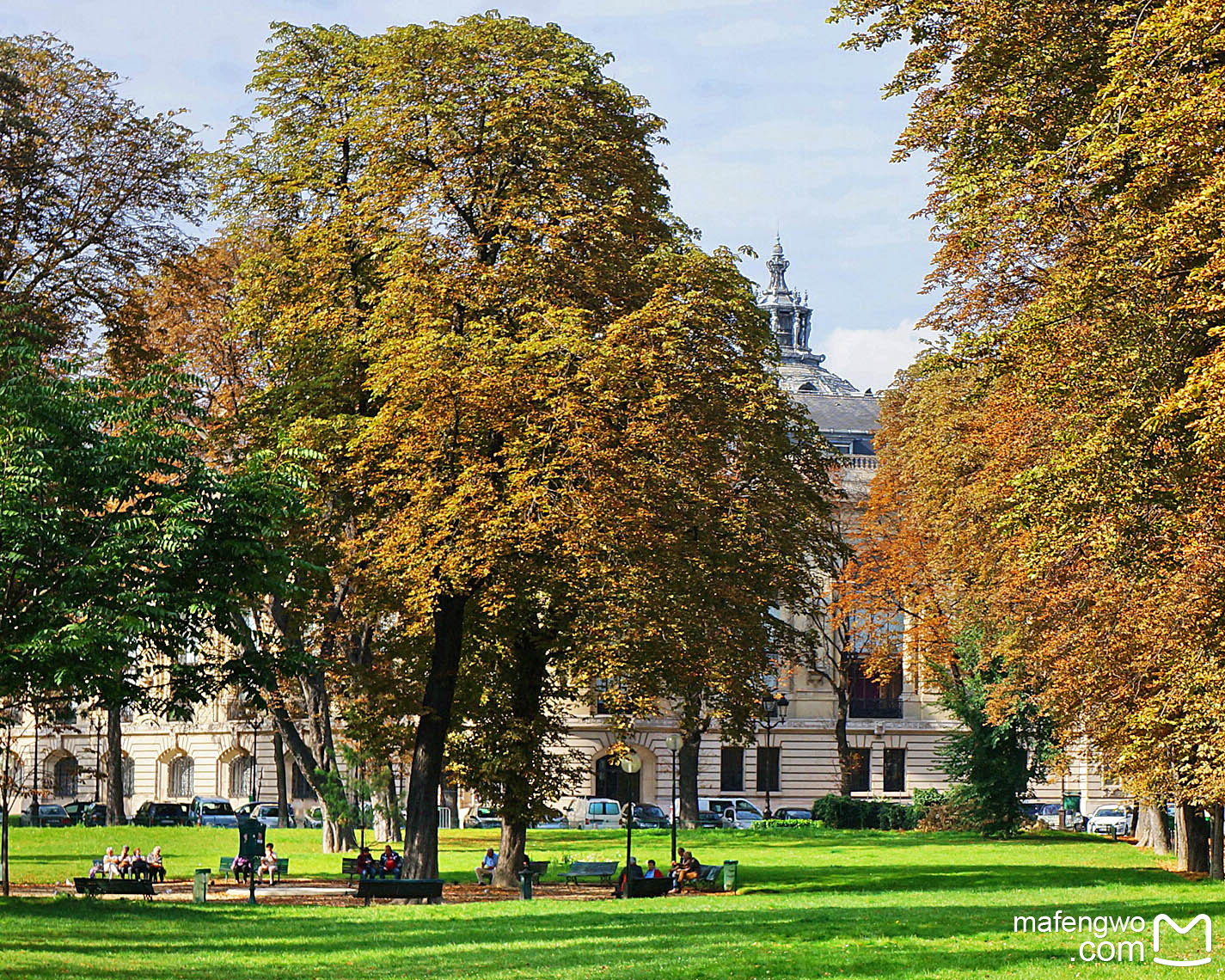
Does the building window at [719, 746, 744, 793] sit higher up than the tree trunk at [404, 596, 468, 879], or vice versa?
the tree trunk at [404, 596, 468, 879]

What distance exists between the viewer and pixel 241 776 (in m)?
76.2

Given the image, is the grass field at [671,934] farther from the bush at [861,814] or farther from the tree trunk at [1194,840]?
the bush at [861,814]

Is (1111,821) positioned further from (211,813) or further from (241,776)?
(241,776)

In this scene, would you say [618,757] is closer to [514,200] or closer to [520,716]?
[520,716]

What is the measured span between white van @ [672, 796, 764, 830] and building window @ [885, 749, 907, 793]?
25.2 feet

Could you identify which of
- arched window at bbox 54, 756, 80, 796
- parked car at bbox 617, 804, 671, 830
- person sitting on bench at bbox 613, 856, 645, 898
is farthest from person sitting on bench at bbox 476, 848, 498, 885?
arched window at bbox 54, 756, 80, 796

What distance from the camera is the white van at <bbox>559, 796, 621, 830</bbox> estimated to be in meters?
64.5

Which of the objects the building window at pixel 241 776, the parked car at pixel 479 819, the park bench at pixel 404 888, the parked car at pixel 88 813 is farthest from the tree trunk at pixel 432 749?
the building window at pixel 241 776

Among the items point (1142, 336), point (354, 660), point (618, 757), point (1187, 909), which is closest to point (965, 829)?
point (354, 660)

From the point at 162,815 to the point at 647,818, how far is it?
67.4ft

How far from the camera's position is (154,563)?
22.7 m

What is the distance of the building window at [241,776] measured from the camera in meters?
75.8

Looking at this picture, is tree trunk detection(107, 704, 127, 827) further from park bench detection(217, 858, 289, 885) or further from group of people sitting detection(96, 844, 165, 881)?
group of people sitting detection(96, 844, 165, 881)

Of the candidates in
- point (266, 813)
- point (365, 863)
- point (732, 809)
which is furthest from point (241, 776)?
point (365, 863)
